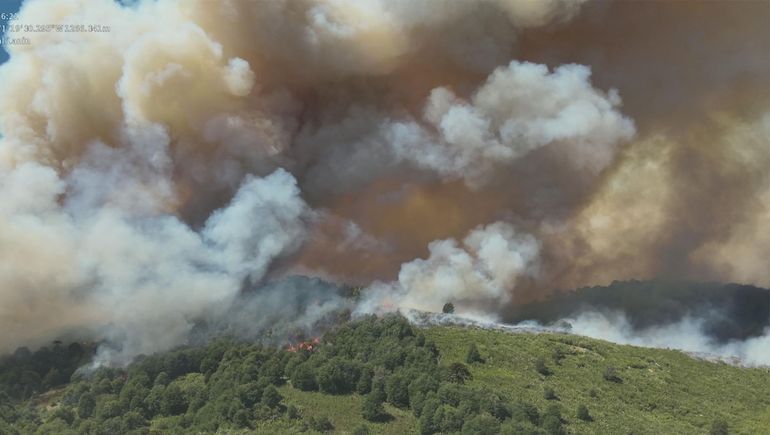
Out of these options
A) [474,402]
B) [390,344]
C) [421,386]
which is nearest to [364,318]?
[390,344]

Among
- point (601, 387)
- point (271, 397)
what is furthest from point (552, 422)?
point (271, 397)

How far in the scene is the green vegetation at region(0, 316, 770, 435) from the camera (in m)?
91.6

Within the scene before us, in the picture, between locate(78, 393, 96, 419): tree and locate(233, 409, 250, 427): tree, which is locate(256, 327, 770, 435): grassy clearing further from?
locate(78, 393, 96, 419): tree

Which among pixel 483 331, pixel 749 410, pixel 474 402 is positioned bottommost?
pixel 474 402

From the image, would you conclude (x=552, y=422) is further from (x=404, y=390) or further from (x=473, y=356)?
(x=473, y=356)

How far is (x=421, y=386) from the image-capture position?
3819 inches

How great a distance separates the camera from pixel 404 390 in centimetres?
9850

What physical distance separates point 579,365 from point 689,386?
16.2m

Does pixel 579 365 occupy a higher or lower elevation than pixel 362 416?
higher

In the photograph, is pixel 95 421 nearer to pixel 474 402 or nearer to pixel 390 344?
pixel 390 344

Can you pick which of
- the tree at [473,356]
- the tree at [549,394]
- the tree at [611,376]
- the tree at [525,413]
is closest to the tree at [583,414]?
the tree at [525,413]

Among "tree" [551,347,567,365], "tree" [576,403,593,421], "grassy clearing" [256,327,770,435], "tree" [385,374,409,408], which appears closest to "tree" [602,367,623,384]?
"grassy clearing" [256,327,770,435]

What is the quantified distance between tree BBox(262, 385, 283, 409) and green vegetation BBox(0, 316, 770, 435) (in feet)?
0.59

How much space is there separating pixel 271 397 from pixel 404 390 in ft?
60.0
